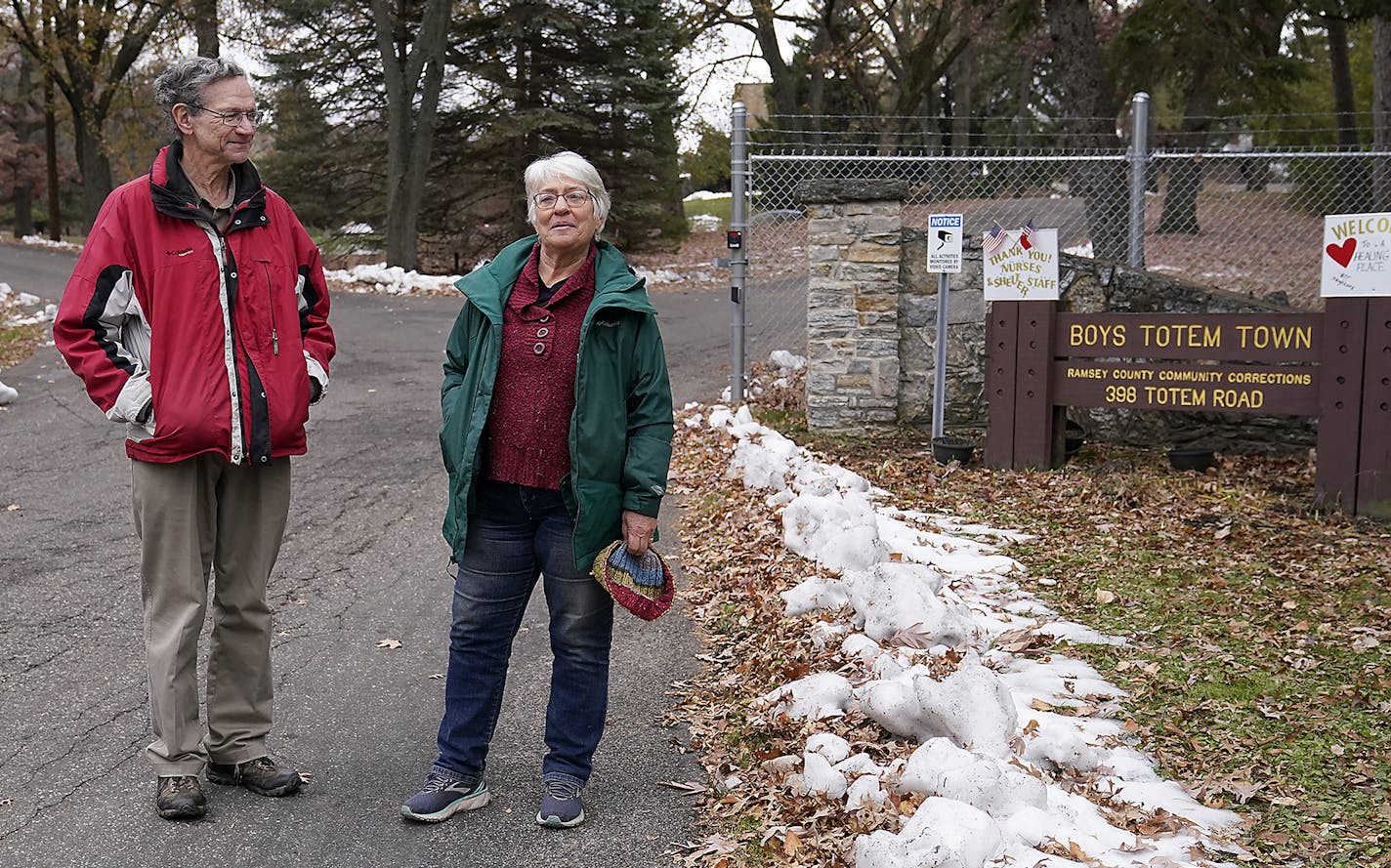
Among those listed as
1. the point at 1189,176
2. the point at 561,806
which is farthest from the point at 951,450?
the point at 1189,176

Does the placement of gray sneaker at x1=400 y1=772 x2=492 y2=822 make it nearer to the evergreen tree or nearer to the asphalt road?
the asphalt road

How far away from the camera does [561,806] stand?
371 centimetres

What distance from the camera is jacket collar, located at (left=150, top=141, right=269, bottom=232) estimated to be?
3617 mm

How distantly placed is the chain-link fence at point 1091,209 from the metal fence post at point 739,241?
4.5 inches

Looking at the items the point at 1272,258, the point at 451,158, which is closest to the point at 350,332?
the point at 451,158

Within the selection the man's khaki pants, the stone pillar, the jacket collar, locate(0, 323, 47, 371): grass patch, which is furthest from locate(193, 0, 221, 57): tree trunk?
the man's khaki pants

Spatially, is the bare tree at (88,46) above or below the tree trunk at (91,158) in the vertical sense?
above

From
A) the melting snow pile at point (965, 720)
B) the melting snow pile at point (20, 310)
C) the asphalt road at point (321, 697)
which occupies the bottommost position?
the asphalt road at point (321, 697)

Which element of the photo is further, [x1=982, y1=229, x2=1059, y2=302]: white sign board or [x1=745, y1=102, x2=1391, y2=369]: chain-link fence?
[x1=745, y1=102, x2=1391, y2=369]: chain-link fence

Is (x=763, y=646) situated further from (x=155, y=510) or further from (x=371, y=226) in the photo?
(x=371, y=226)

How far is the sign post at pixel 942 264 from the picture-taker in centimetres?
888

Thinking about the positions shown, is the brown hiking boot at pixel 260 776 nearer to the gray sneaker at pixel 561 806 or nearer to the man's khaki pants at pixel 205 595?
the man's khaki pants at pixel 205 595

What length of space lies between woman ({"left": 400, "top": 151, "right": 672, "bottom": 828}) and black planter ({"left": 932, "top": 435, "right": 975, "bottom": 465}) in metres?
5.38

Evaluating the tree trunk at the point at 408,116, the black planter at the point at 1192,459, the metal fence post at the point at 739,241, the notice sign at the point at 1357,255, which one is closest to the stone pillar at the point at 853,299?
the metal fence post at the point at 739,241
